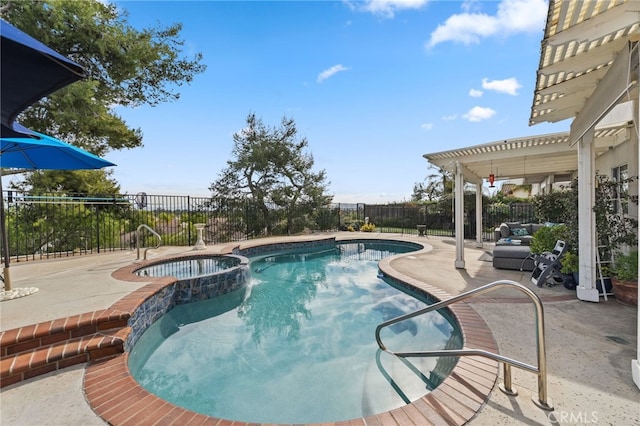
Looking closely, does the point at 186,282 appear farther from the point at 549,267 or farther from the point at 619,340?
the point at 549,267

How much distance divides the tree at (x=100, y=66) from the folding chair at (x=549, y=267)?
11.9 metres


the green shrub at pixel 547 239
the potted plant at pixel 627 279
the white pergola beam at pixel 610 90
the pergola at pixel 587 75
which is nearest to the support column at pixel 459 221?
the green shrub at pixel 547 239

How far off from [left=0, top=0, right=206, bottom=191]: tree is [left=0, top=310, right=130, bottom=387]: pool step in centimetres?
714

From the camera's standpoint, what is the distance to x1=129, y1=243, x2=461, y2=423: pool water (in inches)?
112

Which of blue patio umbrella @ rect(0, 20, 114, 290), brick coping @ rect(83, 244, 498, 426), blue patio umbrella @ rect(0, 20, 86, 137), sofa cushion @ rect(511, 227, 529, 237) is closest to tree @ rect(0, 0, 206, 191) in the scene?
blue patio umbrella @ rect(0, 20, 114, 290)

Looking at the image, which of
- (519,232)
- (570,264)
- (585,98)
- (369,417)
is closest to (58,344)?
(369,417)

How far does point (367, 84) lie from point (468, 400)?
1073 centimetres

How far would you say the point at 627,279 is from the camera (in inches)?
170

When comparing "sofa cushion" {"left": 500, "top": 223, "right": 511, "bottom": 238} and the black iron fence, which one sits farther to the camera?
"sofa cushion" {"left": 500, "top": 223, "right": 511, "bottom": 238}

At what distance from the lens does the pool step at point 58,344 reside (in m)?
2.73

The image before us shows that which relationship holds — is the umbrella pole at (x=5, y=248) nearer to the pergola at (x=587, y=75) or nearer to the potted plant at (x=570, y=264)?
the pergola at (x=587, y=75)

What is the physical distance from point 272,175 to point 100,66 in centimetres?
970

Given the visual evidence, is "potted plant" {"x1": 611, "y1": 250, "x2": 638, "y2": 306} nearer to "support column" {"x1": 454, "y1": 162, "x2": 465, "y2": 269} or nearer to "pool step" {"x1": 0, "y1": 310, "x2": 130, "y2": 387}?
"support column" {"x1": 454, "y1": 162, "x2": 465, "y2": 269}

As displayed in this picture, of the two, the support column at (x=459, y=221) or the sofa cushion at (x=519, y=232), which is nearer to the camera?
the support column at (x=459, y=221)
